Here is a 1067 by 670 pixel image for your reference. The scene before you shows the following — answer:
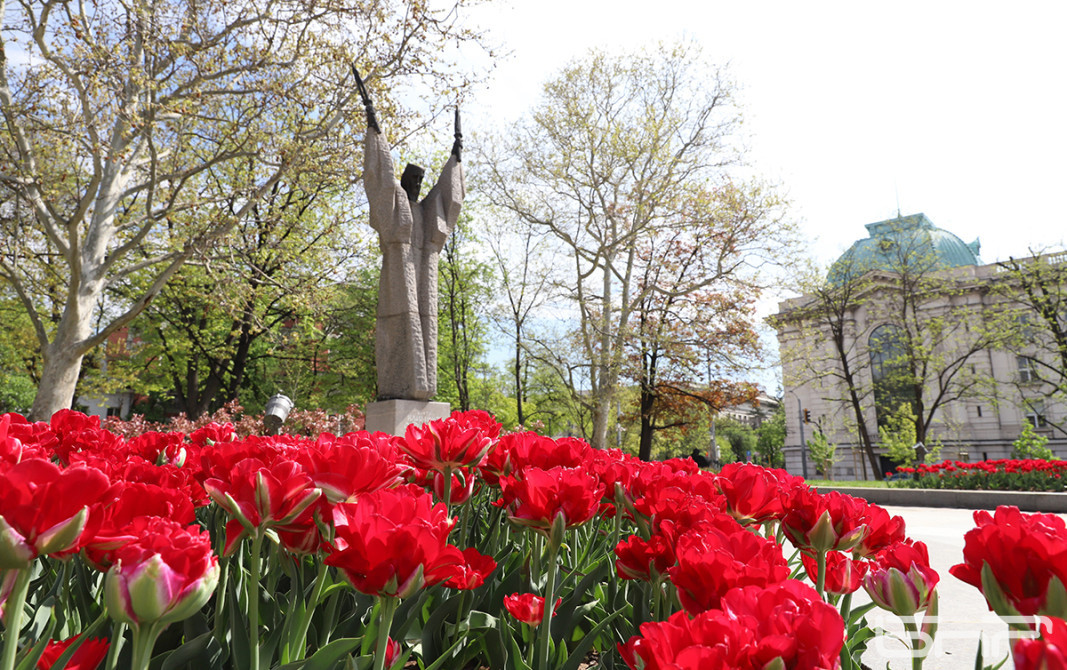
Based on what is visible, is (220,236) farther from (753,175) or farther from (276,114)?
(753,175)

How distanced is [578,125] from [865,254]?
23.6 m

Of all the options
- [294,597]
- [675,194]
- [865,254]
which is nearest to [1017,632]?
[294,597]

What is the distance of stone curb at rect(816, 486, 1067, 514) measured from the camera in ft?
36.9

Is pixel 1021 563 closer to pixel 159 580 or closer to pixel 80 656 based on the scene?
pixel 159 580

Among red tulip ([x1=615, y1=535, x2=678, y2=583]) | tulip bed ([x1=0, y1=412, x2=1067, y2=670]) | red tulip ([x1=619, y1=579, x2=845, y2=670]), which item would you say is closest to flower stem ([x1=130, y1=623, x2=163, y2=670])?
tulip bed ([x1=0, y1=412, x2=1067, y2=670])

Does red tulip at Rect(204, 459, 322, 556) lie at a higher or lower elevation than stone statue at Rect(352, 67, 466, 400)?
lower

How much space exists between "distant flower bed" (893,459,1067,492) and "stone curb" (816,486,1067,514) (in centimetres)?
84

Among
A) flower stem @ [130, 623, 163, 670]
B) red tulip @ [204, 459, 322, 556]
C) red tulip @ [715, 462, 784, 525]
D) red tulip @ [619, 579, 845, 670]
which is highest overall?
red tulip @ [204, 459, 322, 556]

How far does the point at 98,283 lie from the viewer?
12.2 meters

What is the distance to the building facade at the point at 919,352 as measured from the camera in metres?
24.5

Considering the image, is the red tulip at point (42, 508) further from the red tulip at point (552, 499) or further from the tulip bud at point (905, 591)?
the tulip bud at point (905, 591)

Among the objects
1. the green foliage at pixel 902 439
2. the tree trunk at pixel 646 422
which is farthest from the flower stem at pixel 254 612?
the green foliage at pixel 902 439

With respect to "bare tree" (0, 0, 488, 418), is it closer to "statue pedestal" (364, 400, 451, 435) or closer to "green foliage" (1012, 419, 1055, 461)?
"statue pedestal" (364, 400, 451, 435)

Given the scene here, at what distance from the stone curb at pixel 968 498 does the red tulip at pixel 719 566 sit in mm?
12224
